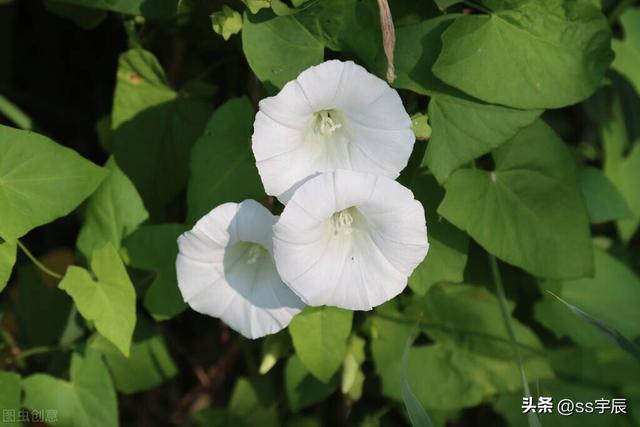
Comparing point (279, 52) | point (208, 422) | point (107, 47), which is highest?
point (279, 52)

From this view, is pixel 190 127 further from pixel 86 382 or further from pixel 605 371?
pixel 605 371

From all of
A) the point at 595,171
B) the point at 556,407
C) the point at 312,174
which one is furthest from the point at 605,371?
the point at 312,174

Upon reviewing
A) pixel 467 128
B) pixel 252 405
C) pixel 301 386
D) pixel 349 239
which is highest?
pixel 467 128

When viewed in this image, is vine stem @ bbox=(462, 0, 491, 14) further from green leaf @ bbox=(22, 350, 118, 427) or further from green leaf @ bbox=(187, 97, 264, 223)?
green leaf @ bbox=(22, 350, 118, 427)

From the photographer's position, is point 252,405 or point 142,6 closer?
point 142,6

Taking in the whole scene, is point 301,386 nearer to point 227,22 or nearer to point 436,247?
point 436,247

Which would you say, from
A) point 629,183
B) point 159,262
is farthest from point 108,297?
point 629,183
